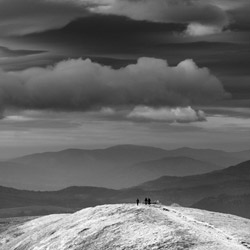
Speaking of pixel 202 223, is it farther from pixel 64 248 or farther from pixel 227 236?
pixel 64 248

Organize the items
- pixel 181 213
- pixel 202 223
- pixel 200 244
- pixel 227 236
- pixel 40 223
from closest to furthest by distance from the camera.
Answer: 1. pixel 200 244
2. pixel 227 236
3. pixel 202 223
4. pixel 181 213
5. pixel 40 223

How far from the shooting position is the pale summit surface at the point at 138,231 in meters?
66.5

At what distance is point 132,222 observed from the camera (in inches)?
2960

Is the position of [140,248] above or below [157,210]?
below

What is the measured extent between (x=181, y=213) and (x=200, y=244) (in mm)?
22000

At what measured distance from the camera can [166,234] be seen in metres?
68.1

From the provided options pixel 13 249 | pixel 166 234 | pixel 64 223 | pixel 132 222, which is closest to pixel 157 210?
pixel 132 222

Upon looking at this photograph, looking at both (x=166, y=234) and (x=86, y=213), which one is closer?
(x=166, y=234)

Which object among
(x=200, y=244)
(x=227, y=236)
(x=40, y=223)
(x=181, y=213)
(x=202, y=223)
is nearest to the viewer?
(x=200, y=244)

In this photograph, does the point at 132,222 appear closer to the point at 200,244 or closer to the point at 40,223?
the point at 200,244

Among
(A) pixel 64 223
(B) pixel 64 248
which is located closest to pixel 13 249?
(A) pixel 64 223

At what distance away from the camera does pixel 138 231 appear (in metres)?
71.6

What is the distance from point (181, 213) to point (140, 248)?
21.3 meters

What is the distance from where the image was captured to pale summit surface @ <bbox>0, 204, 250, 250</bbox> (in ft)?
218
